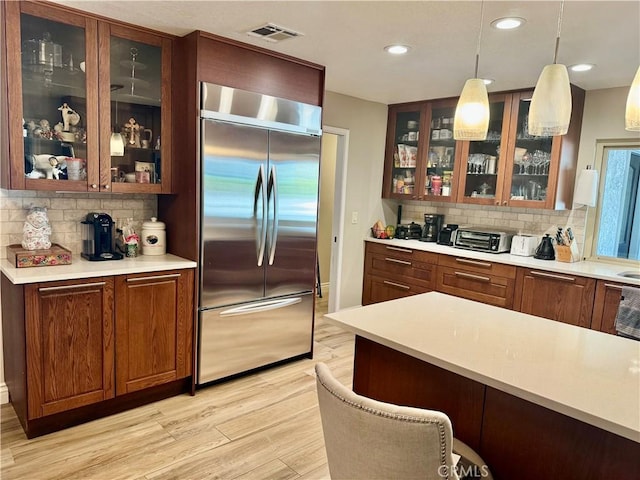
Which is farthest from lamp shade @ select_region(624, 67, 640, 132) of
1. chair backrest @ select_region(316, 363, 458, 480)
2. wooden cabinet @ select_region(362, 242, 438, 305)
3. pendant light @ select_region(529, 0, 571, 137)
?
wooden cabinet @ select_region(362, 242, 438, 305)

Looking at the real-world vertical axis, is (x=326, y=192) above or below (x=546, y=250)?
above

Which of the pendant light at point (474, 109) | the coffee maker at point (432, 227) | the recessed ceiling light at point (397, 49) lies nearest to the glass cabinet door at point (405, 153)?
the coffee maker at point (432, 227)

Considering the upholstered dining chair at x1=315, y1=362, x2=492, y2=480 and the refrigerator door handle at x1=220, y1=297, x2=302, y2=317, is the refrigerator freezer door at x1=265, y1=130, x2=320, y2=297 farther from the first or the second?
the upholstered dining chair at x1=315, y1=362, x2=492, y2=480

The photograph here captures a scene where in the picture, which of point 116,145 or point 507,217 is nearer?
point 116,145

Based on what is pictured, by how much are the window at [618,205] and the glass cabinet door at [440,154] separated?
1.29m

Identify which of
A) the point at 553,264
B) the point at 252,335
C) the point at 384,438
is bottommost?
the point at 252,335

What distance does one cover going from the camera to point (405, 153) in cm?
492

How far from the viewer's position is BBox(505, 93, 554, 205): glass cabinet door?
155 inches

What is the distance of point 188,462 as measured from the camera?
234 centimetres

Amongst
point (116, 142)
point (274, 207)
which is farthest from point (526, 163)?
point (116, 142)

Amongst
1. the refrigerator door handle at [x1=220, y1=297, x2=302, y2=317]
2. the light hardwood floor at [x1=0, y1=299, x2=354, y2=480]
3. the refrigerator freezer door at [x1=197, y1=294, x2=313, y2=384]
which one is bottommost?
the light hardwood floor at [x1=0, y1=299, x2=354, y2=480]

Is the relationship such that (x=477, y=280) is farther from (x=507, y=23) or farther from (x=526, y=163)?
(x=507, y=23)

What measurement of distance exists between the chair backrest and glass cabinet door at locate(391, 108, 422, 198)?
3.92 meters

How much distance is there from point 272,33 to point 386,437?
249 cm
